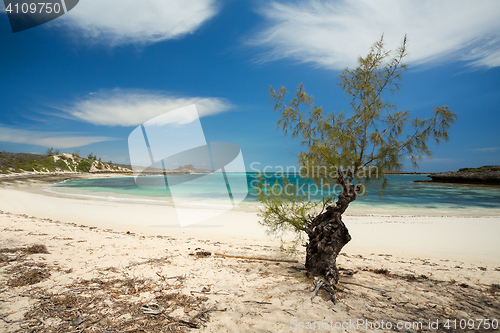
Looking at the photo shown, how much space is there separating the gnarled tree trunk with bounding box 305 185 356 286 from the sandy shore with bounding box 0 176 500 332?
41 centimetres

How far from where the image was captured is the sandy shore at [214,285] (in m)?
2.87

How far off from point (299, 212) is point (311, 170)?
887mm

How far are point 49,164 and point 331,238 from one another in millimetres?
82590

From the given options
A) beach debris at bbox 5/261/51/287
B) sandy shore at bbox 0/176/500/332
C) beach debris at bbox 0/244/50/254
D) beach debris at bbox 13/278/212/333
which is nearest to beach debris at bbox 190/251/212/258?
sandy shore at bbox 0/176/500/332

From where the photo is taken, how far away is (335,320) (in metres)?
Result: 2.97

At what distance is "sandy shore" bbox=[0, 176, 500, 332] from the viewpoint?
287cm

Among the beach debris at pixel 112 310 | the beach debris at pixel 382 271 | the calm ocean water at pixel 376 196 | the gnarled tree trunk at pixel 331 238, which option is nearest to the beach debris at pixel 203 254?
the beach debris at pixel 112 310

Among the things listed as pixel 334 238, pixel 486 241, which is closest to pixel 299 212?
pixel 334 238

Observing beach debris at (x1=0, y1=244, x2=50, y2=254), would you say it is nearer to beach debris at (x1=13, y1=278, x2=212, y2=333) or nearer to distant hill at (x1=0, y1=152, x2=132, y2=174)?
beach debris at (x1=13, y1=278, x2=212, y2=333)

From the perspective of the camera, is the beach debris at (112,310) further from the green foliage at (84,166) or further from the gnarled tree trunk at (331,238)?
the green foliage at (84,166)

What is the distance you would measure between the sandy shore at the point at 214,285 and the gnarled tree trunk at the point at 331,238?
0.41 meters

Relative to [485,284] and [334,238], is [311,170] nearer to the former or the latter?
[334,238]

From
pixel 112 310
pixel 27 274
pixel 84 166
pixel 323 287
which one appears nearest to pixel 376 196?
pixel 323 287

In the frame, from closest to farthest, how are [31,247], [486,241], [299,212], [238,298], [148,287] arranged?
A: [238,298], [148,287], [299,212], [31,247], [486,241]
